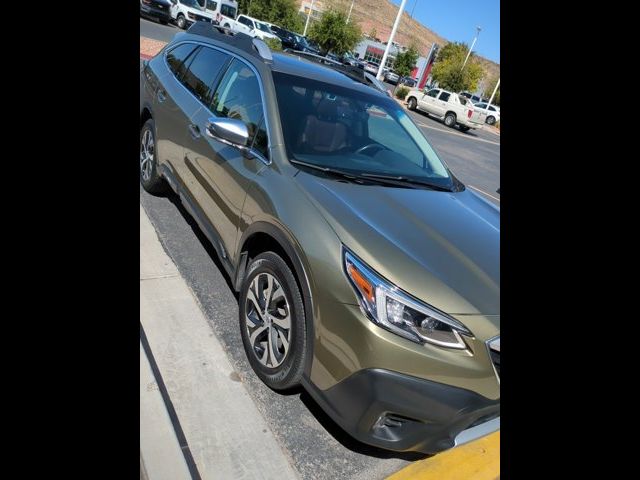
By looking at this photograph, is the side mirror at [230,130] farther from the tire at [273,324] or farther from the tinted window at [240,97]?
the tire at [273,324]

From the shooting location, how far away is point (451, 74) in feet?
146

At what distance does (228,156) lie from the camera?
2914mm

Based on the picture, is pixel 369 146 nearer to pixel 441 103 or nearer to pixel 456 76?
pixel 441 103

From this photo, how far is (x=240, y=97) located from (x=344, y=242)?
166 centimetres

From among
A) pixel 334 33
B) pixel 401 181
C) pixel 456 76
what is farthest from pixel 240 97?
pixel 456 76

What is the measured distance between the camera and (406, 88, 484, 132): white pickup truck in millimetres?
22297

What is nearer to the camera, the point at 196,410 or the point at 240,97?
the point at 196,410

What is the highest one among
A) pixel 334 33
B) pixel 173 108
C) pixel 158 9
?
pixel 173 108

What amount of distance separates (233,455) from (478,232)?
70.4 inches

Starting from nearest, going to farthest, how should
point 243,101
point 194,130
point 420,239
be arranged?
point 420,239, point 243,101, point 194,130

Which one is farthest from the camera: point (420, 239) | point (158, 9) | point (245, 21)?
point (245, 21)
